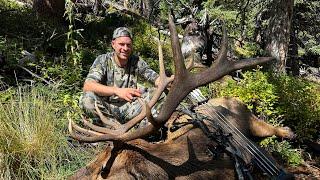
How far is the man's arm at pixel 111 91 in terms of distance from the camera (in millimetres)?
4563

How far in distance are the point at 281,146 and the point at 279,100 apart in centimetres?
138

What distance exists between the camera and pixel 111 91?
4.99 m

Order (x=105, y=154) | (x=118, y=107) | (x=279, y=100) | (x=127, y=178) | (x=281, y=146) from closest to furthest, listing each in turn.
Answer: (x=127, y=178) → (x=105, y=154) → (x=118, y=107) → (x=281, y=146) → (x=279, y=100)

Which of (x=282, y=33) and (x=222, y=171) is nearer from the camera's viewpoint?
(x=222, y=171)

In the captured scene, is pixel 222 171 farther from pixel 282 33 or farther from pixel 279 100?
pixel 282 33

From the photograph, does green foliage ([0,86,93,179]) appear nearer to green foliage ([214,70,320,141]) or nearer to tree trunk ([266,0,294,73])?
green foliage ([214,70,320,141])

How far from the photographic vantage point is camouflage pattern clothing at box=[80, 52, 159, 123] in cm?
575

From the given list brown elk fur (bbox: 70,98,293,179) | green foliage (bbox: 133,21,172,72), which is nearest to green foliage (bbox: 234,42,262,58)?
green foliage (bbox: 133,21,172,72)

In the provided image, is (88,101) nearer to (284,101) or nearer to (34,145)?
(34,145)

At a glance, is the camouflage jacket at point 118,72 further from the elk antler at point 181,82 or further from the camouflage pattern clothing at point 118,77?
the elk antler at point 181,82

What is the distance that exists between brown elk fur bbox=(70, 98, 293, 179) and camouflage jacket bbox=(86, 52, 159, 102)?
111cm

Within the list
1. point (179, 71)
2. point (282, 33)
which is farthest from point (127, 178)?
point (282, 33)

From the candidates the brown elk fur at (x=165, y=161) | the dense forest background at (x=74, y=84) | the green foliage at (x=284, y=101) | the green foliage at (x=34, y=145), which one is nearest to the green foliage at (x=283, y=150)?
the dense forest background at (x=74, y=84)

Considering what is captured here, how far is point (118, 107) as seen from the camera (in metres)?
5.97
